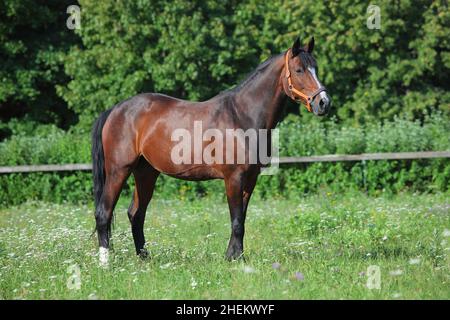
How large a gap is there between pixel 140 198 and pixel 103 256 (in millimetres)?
920

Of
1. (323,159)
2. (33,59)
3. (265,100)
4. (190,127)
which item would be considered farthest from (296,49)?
(33,59)

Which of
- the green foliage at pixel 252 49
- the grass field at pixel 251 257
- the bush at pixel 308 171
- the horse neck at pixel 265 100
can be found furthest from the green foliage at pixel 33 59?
the horse neck at pixel 265 100

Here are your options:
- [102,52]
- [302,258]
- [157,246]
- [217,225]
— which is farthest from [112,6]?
[302,258]

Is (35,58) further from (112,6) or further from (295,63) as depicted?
(295,63)

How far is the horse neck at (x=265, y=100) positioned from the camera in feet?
21.5

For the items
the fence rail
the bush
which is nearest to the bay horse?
the fence rail

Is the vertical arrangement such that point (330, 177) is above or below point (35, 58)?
below

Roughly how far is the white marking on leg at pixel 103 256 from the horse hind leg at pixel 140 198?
53 centimetres

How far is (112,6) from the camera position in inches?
715

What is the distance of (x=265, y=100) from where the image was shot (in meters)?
6.58

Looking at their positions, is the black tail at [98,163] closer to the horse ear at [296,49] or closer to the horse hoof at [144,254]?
the horse hoof at [144,254]

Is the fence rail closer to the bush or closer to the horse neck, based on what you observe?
the bush
